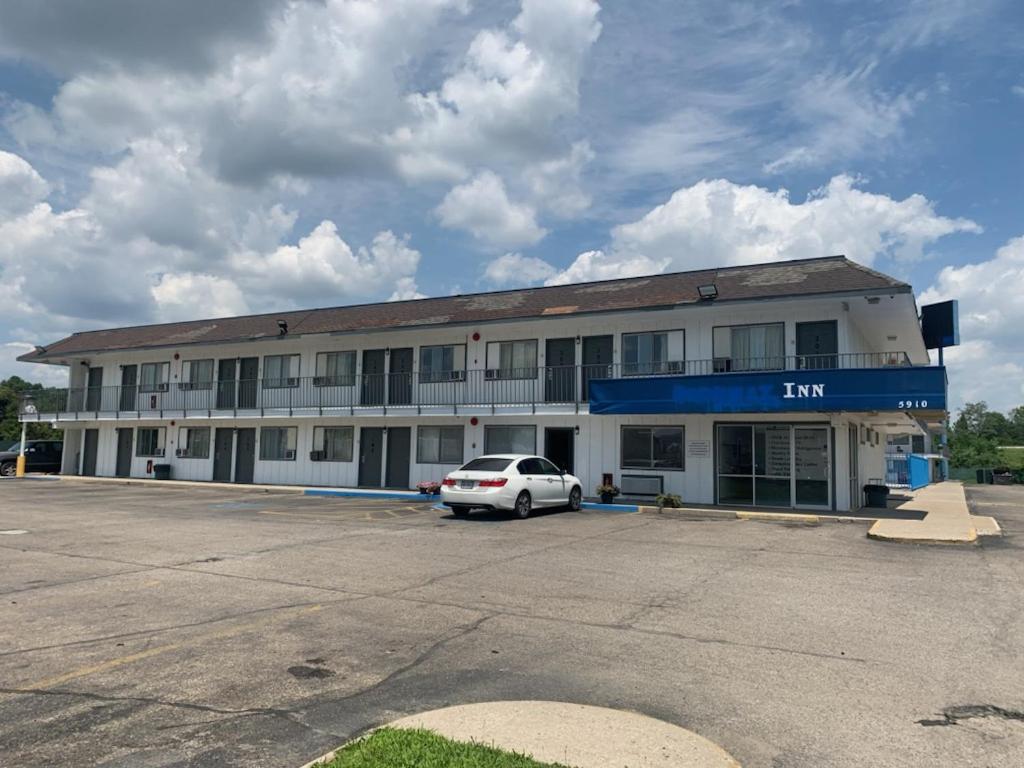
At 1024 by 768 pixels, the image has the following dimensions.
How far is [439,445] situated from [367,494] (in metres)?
3.29

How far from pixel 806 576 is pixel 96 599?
925cm

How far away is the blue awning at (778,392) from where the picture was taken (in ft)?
59.2

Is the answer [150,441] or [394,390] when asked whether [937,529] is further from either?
[150,441]

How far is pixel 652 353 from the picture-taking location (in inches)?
928

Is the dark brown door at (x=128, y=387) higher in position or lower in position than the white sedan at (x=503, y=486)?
higher

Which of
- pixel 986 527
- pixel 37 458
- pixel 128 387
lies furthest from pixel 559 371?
pixel 37 458

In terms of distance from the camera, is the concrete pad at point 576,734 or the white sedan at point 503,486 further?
the white sedan at point 503,486

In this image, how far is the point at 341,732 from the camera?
470 centimetres

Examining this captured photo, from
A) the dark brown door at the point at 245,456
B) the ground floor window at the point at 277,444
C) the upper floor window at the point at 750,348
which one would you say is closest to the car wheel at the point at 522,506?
the upper floor window at the point at 750,348

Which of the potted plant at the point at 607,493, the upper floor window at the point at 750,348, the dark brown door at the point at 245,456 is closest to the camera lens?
the upper floor window at the point at 750,348

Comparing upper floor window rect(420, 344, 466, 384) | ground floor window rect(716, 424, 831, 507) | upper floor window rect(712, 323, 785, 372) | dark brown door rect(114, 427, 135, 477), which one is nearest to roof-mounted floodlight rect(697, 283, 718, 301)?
upper floor window rect(712, 323, 785, 372)

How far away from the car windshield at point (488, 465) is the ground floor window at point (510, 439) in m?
6.26

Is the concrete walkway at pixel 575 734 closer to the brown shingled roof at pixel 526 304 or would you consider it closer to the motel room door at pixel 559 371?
the brown shingled roof at pixel 526 304

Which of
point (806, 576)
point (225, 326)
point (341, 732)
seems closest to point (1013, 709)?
point (341, 732)
